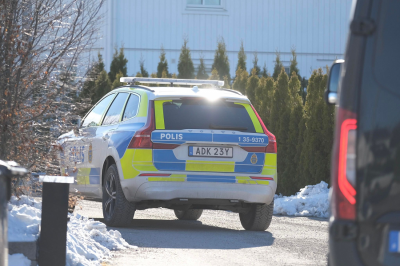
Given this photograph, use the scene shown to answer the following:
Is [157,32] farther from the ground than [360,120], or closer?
farther from the ground

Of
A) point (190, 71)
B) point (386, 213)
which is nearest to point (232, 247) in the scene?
point (386, 213)

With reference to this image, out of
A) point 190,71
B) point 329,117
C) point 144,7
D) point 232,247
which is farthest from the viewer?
point 144,7

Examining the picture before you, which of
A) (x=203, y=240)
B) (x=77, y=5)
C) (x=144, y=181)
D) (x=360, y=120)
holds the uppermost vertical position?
(x=77, y=5)

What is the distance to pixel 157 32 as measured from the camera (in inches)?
1040

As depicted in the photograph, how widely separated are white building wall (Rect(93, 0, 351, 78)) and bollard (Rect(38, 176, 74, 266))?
20.3 m

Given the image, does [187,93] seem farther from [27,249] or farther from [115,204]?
[27,249]

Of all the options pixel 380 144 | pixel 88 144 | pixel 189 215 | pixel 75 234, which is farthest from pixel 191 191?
pixel 380 144

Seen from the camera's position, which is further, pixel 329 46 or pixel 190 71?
pixel 329 46

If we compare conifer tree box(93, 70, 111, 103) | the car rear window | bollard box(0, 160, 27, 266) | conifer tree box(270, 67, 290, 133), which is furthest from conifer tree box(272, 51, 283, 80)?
bollard box(0, 160, 27, 266)

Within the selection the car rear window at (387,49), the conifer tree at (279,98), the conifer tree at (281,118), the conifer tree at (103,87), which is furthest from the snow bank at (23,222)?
the conifer tree at (103,87)

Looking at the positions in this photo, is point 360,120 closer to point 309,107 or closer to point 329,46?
point 309,107

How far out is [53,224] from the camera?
18.1 feet

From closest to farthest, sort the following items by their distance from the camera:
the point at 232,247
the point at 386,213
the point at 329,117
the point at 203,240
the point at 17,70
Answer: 1. the point at 386,213
2. the point at 17,70
3. the point at 232,247
4. the point at 203,240
5. the point at 329,117

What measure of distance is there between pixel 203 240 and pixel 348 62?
480cm
